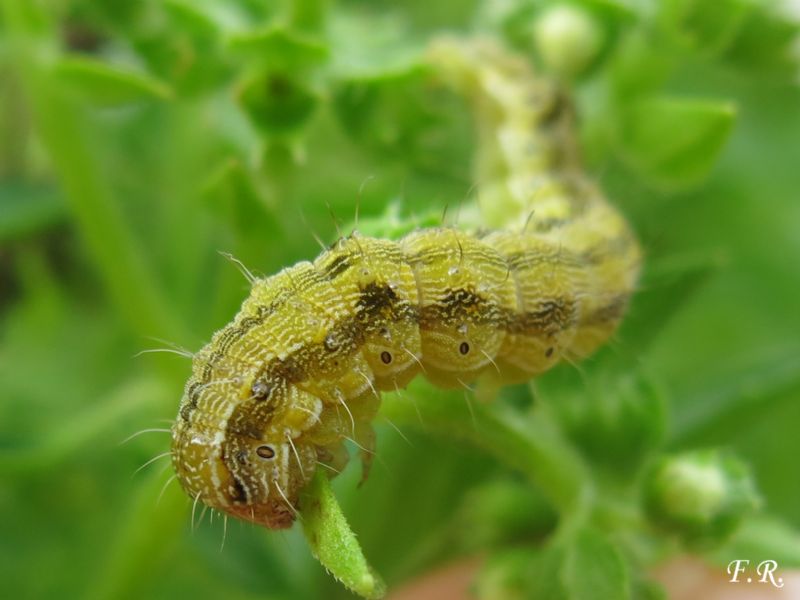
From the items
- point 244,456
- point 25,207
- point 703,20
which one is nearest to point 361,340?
point 244,456

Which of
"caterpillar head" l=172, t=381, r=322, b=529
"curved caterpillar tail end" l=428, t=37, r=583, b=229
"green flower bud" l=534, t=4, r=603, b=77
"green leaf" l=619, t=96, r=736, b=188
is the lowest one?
"caterpillar head" l=172, t=381, r=322, b=529

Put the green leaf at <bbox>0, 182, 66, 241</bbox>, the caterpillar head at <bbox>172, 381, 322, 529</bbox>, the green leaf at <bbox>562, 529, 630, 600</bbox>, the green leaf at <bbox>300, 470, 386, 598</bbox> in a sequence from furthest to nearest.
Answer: the green leaf at <bbox>0, 182, 66, 241</bbox> → the green leaf at <bbox>562, 529, 630, 600</bbox> → the caterpillar head at <bbox>172, 381, 322, 529</bbox> → the green leaf at <bbox>300, 470, 386, 598</bbox>

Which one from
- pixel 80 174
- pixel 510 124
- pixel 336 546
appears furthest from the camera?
pixel 510 124

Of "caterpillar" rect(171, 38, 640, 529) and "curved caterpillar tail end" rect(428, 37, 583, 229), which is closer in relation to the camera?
"caterpillar" rect(171, 38, 640, 529)

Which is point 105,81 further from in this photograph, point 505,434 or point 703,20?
point 703,20

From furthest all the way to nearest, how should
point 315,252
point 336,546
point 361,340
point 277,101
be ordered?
1. point 315,252
2. point 277,101
3. point 361,340
4. point 336,546

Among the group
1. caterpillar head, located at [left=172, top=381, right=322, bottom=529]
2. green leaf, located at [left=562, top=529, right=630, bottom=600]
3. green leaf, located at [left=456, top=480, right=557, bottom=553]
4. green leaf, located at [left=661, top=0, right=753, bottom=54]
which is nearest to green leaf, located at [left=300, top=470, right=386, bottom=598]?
caterpillar head, located at [left=172, top=381, right=322, bottom=529]

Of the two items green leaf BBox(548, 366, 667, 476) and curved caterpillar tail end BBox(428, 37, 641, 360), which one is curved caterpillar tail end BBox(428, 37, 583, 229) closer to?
curved caterpillar tail end BBox(428, 37, 641, 360)
